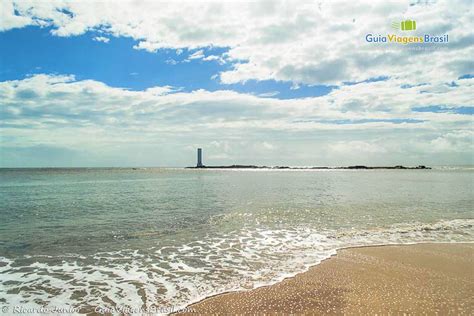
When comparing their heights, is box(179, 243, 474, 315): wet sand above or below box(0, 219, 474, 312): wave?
above

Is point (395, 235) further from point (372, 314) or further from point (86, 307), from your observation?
point (86, 307)

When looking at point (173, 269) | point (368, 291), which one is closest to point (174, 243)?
point (173, 269)

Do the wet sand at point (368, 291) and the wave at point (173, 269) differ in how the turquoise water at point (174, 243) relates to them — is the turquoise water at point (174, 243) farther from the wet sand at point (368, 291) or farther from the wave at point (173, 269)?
the wet sand at point (368, 291)

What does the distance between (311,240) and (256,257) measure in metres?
3.68

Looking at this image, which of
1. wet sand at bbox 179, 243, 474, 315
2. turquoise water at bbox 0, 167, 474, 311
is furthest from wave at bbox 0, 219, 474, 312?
wet sand at bbox 179, 243, 474, 315

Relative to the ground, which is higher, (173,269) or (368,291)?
(368,291)

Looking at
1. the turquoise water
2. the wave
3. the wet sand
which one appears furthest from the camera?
the turquoise water

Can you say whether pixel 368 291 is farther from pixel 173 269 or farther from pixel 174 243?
pixel 174 243

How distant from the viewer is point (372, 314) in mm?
6836

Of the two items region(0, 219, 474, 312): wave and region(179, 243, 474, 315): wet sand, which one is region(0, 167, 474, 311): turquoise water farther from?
region(179, 243, 474, 315): wet sand

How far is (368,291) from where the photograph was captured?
8.09 metres

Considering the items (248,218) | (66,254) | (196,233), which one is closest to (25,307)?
(66,254)

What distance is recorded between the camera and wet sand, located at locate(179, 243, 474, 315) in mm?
7176

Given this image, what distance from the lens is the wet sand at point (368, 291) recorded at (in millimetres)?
7176
